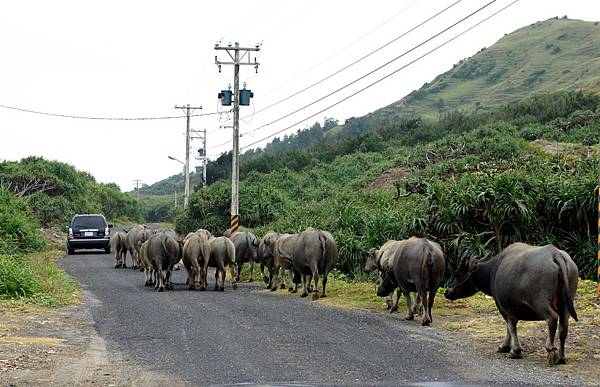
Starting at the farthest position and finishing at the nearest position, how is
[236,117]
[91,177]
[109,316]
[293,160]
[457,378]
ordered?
[91,177]
[293,160]
[236,117]
[109,316]
[457,378]

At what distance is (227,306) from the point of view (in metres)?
18.0

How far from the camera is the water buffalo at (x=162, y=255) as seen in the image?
72.8ft

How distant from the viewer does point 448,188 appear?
73.8 feet

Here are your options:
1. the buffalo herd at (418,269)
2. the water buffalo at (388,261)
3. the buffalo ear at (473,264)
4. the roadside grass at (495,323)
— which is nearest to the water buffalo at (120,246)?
the buffalo herd at (418,269)

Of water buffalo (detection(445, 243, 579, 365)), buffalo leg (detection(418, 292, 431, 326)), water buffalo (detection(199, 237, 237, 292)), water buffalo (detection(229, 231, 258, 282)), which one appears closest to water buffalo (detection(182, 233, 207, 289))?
water buffalo (detection(199, 237, 237, 292))

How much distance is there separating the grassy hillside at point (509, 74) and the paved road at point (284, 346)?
9828 cm

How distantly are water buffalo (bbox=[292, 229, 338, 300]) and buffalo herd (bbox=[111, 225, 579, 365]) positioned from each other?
0.08 feet

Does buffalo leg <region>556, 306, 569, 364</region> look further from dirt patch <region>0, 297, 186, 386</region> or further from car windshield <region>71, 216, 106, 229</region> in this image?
car windshield <region>71, 216, 106, 229</region>

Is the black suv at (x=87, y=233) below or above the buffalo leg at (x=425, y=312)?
above

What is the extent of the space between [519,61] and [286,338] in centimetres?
14087

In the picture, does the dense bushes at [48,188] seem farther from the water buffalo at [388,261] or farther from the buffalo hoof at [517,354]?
the buffalo hoof at [517,354]

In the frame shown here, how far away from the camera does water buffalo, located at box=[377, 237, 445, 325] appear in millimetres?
15008

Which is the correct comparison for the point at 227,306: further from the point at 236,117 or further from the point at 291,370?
the point at 236,117

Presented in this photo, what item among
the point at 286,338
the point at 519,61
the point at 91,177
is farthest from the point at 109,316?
the point at 519,61
